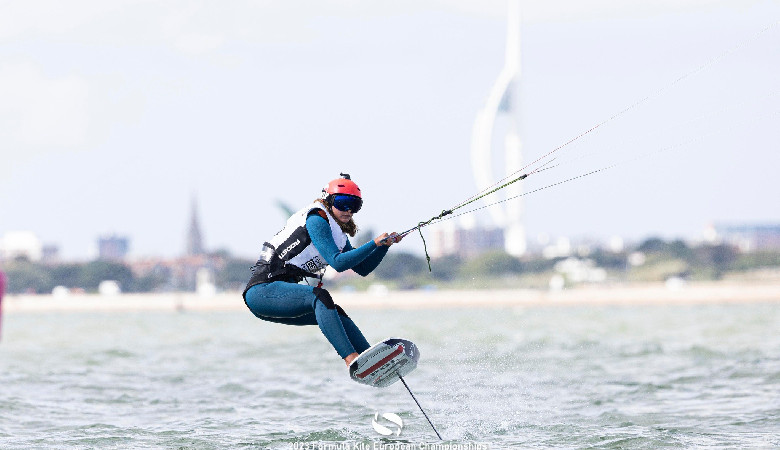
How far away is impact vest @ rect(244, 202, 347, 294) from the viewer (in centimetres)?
874

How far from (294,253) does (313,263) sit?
0.53 ft

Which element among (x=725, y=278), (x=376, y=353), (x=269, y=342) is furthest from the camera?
(x=725, y=278)

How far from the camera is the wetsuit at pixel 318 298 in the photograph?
28.1 feet

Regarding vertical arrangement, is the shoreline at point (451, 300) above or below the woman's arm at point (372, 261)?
below

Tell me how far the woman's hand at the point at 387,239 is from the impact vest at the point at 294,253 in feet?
1.35

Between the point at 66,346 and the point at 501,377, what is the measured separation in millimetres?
16378

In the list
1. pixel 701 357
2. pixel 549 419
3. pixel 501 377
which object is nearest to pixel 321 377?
pixel 501 377

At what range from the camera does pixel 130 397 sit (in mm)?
14773

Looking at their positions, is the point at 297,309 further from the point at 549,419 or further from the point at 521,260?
the point at 521,260

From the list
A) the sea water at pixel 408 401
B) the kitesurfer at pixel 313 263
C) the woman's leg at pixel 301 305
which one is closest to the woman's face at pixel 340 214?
the kitesurfer at pixel 313 263

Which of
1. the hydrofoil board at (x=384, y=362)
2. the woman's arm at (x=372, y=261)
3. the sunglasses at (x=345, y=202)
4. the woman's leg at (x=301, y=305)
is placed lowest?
the hydrofoil board at (x=384, y=362)

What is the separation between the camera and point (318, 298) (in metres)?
8.75

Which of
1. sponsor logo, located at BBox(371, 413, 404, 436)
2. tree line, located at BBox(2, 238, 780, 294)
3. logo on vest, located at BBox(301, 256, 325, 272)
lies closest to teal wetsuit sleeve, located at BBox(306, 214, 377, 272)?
logo on vest, located at BBox(301, 256, 325, 272)

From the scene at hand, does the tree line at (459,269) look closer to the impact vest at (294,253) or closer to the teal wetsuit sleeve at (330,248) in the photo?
the impact vest at (294,253)
